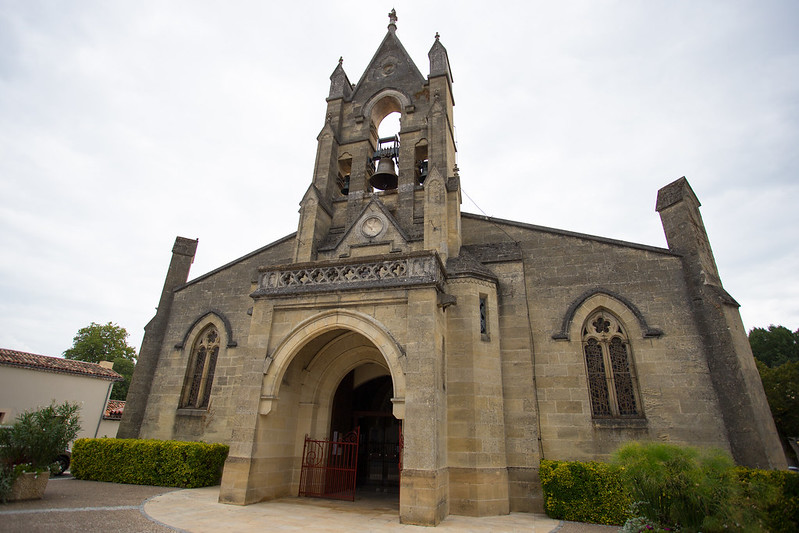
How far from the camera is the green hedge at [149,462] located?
38.2 ft

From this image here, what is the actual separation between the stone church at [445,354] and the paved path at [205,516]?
2.01 ft

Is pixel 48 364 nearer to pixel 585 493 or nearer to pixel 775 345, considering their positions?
pixel 585 493

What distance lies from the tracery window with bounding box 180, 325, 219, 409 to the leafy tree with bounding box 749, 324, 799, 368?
158 feet

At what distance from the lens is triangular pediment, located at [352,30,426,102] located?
16.7 meters

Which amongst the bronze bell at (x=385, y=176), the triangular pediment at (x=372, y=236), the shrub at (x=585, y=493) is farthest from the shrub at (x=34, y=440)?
the bronze bell at (x=385, y=176)

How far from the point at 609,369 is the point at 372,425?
7381mm

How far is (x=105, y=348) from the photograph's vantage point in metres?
38.4

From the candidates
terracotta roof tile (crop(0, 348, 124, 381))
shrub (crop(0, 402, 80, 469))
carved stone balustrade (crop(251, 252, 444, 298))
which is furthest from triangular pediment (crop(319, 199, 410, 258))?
terracotta roof tile (crop(0, 348, 124, 381))

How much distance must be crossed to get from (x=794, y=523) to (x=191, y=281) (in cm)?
1749

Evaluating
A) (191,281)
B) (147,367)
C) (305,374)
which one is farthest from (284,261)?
(147,367)

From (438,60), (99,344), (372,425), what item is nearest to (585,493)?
(372,425)

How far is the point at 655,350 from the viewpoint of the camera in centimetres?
1086

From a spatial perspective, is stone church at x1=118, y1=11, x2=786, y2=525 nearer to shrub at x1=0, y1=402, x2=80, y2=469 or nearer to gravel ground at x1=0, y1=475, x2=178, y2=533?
gravel ground at x1=0, y1=475, x2=178, y2=533

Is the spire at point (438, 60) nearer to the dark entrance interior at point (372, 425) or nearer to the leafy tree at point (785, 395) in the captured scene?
the dark entrance interior at point (372, 425)
